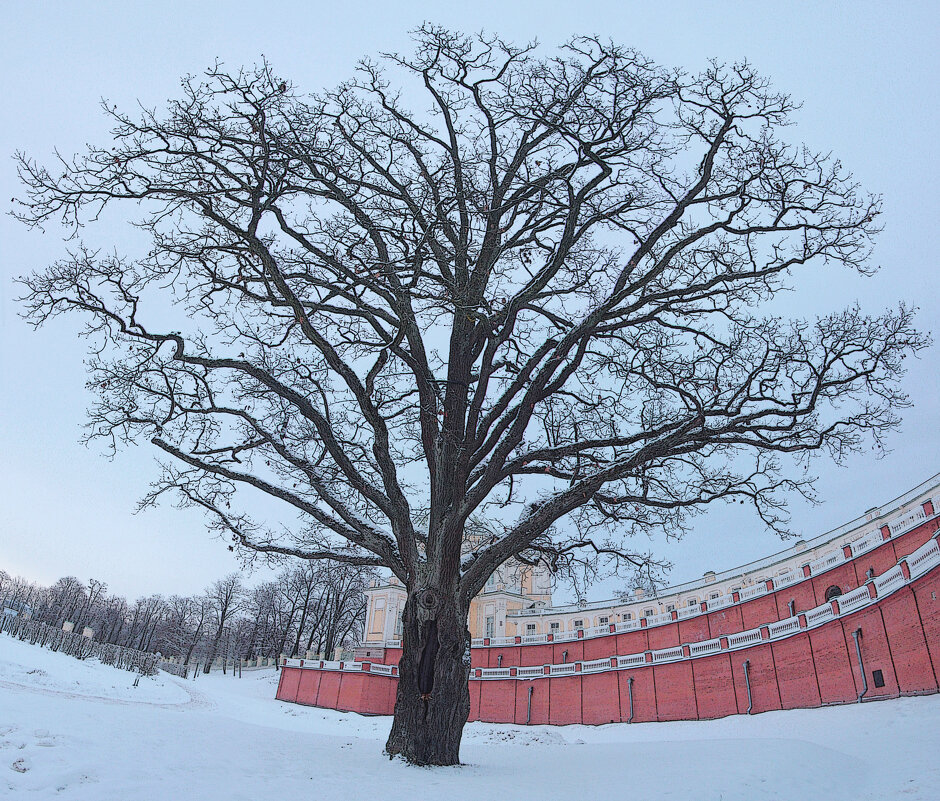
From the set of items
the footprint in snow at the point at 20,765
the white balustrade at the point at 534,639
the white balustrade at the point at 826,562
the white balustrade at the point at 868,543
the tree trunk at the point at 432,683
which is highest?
the white balustrade at the point at 868,543

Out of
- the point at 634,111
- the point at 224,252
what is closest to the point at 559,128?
the point at 634,111

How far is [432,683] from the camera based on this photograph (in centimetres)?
943

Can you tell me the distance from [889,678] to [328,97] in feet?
84.5

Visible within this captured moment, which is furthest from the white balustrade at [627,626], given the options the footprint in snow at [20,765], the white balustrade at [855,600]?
the footprint in snow at [20,765]

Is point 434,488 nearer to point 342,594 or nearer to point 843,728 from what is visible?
point 843,728

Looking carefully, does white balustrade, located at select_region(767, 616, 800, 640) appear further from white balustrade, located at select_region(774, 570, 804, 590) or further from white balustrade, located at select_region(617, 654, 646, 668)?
white balustrade, located at select_region(617, 654, 646, 668)

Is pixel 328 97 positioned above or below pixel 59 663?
above

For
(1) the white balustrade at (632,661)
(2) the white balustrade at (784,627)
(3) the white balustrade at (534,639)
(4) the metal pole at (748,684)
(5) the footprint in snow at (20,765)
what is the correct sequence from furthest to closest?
(3) the white balustrade at (534,639)
(1) the white balustrade at (632,661)
(4) the metal pole at (748,684)
(2) the white balustrade at (784,627)
(5) the footprint in snow at (20,765)

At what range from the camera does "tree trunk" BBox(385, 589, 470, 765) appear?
9062mm

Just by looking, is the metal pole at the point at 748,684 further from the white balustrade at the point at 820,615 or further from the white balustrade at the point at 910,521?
the white balustrade at the point at 910,521

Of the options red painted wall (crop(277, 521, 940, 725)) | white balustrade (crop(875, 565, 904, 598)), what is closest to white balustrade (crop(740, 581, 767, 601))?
red painted wall (crop(277, 521, 940, 725))

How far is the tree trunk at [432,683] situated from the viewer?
→ 9062 mm

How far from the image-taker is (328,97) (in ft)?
37.9

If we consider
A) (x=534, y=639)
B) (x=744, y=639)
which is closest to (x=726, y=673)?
(x=744, y=639)
